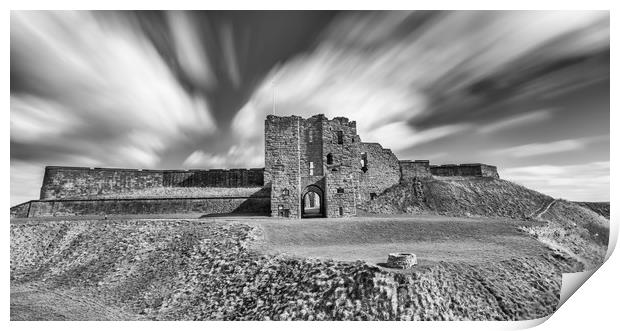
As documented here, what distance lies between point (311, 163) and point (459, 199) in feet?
58.8

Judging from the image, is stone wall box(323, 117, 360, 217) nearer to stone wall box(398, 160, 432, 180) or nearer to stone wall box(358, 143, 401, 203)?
stone wall box(358, 143, 401, 203)

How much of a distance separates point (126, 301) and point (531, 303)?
17.5 metres

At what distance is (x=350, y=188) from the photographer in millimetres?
26156

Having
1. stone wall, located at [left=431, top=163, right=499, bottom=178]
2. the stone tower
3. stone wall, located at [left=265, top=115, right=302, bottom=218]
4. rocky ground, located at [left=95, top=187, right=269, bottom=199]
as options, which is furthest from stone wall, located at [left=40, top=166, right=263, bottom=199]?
stone wall, located at [left=431, top=163, right=499, bottom=178]

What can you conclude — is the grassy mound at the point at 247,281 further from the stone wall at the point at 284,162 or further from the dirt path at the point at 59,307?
the stone wall at the point at 284,162

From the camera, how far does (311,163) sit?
2700 cm

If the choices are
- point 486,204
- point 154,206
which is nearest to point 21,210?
point 154,206

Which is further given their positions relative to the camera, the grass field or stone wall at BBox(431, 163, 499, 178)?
stone wall at BBox(431, 163, 499, 178)

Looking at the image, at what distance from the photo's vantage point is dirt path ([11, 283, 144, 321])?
1119 cm

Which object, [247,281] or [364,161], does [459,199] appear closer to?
[364,161]

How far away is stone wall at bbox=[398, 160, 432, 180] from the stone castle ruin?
0.20ft

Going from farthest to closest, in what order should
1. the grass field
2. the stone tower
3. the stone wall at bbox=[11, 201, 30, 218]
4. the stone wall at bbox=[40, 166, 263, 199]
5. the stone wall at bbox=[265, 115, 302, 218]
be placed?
the stone wall at bbox=[40, 166, 263, 199] < the stone wall at bbox=[11, 201, 30, 218] < the stone tower < the stone wall at bbox=[265, 115, 302, 218] < the grass field

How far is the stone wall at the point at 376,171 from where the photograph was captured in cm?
3344
